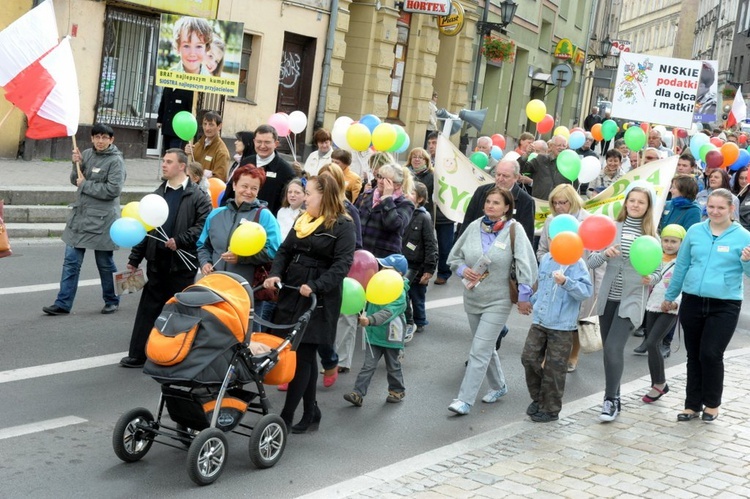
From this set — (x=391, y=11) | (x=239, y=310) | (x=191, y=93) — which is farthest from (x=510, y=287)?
(x=391, y=11)

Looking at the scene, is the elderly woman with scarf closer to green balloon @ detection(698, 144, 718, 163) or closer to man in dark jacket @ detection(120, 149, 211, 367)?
man in dark jacket @ detection(120, 149, 211, 367)

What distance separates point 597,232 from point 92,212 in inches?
192

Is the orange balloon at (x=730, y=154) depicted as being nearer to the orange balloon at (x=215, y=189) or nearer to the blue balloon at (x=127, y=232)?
the orange balloon at (x=215, y=189)

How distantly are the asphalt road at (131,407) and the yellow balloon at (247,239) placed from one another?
49.6 inches

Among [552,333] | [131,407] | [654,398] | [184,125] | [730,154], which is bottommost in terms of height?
[131,407]

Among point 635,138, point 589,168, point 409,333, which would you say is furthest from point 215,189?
point 635,138

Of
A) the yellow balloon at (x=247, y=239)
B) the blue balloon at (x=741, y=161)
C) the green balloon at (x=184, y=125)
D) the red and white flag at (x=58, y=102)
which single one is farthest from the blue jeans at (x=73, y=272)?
the blue balloon at (x=741, y=161)

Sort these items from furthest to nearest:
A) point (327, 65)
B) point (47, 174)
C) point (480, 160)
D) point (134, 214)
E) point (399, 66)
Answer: point (399, 66) < point (327, 65) < point (47, 174) < point (480, 160) < point (134, 214)

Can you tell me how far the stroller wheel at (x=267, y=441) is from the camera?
697 centimetres

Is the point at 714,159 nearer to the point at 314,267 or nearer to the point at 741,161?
the point at 741,161

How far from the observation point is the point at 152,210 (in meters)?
8.91

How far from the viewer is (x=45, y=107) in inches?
401

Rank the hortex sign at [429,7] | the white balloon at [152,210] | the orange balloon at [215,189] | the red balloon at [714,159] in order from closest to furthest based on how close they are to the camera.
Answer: the white balloon at [152,210] → the orange balloon at [215,189] → the red balloon at [714,159] → the hortex sign at [429,7]

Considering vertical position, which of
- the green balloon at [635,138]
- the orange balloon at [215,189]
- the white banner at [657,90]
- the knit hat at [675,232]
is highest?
the white banner at [657,90]
